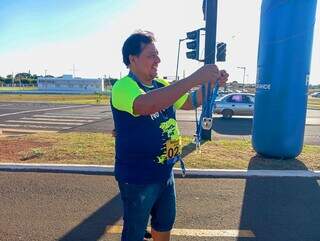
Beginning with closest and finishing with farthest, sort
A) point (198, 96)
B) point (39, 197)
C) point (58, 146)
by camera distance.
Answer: point (198, 96) → point (39, 197) → point (58, 146)

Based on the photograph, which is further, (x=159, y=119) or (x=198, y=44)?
(x=198, y=44)

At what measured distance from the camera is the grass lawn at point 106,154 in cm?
643

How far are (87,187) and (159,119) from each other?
3328mm

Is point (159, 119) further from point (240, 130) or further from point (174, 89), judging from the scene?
point (240, 130)

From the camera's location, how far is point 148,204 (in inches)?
85.6

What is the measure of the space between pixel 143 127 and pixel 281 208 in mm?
3031

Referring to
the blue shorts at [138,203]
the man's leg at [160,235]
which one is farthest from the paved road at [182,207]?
the blue shorts at [138,203]

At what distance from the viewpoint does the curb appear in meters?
5.72

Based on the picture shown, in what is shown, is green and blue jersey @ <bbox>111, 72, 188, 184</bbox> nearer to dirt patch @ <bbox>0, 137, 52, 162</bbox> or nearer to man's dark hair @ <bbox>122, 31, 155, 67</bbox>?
man's dark hair @ <bbox>122, 31, 155, 67</bbox>

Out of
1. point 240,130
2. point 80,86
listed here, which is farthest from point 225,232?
point 80,86

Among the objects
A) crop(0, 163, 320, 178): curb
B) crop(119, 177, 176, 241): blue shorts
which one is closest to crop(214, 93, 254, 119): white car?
crop(0, 163, 320, 178): curb

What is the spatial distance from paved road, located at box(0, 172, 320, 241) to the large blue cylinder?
4.28 feet

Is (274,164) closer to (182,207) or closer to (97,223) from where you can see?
(182,207)

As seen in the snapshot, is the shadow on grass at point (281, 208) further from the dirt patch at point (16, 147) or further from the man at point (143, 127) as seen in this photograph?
the dirt patch at point (16, 147)
